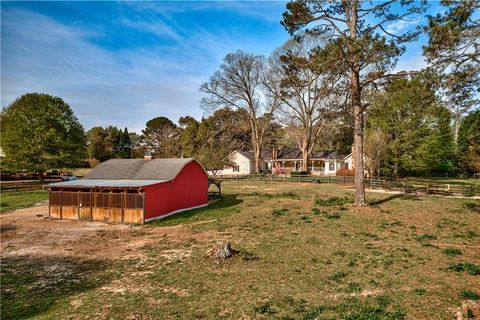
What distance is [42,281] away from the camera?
417 inches

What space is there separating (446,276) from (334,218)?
30.3ft

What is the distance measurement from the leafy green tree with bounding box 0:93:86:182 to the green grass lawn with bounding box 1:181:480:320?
3081cm

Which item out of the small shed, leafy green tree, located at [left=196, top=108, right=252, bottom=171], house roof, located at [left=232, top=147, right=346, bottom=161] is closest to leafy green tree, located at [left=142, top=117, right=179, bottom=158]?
leafy green tree, located at [left=196, top=108, right=252, bottom=171]

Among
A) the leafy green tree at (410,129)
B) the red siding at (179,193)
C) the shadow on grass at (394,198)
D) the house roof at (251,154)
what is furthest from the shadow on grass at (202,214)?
the house roof at (251,154)

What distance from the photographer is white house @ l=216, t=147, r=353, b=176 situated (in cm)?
5772

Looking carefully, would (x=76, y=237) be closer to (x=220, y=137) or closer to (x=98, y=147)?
(x=220, y=137)

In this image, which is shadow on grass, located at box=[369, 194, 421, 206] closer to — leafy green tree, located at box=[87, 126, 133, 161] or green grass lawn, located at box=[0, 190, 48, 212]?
green grass lawn, located at box=[0, 190, 48, 212]

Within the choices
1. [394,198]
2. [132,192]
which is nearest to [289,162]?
[394,198]

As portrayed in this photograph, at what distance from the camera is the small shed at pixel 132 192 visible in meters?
20.5

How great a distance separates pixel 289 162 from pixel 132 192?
48.3 meters

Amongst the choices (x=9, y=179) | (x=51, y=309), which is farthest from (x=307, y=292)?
(x=9, y=179)

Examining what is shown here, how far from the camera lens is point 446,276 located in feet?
31.7

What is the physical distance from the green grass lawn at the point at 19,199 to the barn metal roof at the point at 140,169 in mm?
8622

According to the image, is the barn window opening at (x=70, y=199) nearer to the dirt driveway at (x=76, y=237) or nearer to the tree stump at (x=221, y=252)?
the dirt driveway at (x=76, y=237)
